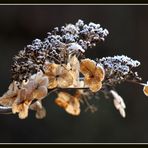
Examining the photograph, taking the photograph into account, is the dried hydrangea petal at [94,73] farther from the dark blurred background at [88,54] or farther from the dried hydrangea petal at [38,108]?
the dark blurred background at [88,54]

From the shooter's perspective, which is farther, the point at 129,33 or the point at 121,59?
the point at 129,33

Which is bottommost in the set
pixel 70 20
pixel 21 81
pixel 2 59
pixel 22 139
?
pixel 22 139

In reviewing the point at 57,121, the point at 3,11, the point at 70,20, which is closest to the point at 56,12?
the point at 70,20

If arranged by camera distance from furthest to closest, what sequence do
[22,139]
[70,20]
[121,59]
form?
1. [70,20]
2. [22,139]
3. [121,59]

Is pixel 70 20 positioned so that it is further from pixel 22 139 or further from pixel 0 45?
pixel 22 139

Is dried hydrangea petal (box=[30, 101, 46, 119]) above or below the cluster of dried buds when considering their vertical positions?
below

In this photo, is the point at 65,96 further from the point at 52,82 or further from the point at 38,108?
the point at 52,82

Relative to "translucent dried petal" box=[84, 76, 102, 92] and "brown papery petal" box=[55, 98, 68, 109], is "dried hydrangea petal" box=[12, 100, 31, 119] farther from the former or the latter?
"brown papery petal" box=[55, 98, 68, 109]

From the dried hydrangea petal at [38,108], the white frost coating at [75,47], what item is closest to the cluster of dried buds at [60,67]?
the white frost coating at [75,47]

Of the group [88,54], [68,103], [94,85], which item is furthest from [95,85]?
[88,54]

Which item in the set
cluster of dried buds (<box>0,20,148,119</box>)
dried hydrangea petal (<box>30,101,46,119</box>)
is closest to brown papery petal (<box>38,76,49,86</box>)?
cluster of dried buds (<box>0,20,148,119</box>)
